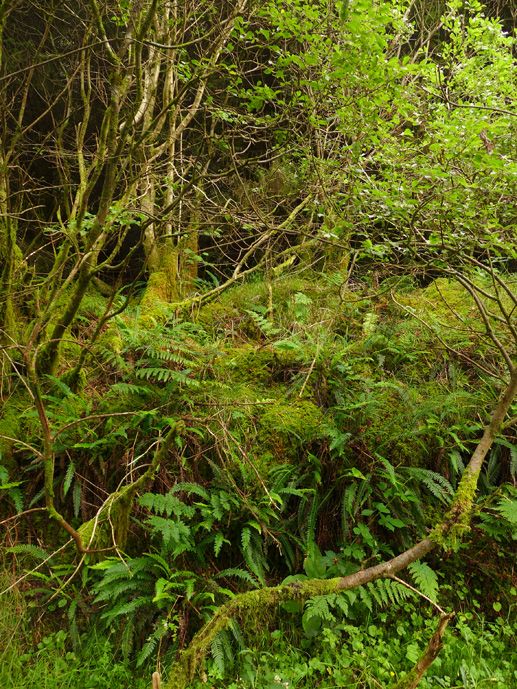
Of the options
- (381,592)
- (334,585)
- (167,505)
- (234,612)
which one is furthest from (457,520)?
(167,505)

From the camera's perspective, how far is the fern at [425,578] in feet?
10.8

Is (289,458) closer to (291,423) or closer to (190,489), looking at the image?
(291,423)

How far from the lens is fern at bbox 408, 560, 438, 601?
10.8ft

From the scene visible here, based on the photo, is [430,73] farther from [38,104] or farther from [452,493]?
[38,104]

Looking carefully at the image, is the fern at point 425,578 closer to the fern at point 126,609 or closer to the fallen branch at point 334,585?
the fallen branch at point 334,585

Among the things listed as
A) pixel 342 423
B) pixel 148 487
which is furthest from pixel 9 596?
pixel 342 423

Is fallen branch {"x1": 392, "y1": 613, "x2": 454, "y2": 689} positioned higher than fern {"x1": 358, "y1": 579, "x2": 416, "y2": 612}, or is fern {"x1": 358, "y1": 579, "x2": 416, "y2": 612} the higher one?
fallen branch {"x1": 392, "y1": 613, "x2": 454, "y2": 689}

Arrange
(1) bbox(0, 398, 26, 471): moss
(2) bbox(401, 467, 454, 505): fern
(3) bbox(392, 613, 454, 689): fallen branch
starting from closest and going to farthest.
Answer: (3) bbox(392, 613, 454, 689): fallen branch < (2) bbox(401, 467, 454, 505): fern < (1) bbox(0, 398, 26, 471): moss

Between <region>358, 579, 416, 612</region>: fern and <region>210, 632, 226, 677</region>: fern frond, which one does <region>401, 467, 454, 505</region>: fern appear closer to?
<region>358, 579, 416, 612</region>: fern

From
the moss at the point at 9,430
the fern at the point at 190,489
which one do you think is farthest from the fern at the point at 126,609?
the moss at the point at 9,430

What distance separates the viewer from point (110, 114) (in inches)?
160

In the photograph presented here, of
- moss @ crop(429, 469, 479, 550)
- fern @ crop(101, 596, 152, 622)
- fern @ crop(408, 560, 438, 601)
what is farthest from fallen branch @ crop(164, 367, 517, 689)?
fern @ crop(101, 596, 152, 622)

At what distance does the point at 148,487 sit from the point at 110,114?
331cm

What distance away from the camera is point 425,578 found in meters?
3.38
